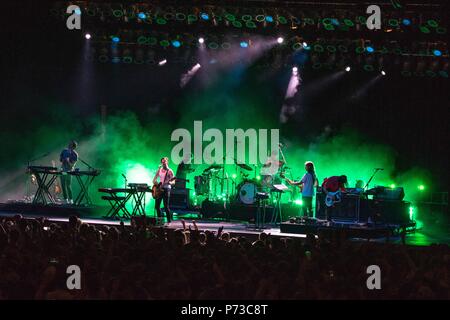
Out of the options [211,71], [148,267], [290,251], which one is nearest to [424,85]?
[211,71]

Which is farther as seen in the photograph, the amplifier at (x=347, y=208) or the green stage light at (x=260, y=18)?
the green stage light at (x=260, y=18)

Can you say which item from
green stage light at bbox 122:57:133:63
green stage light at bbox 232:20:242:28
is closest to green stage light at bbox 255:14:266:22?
green stage light at bbox 232:20:242:28

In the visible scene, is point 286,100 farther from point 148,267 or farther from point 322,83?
point 148,267

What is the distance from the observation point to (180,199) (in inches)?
755

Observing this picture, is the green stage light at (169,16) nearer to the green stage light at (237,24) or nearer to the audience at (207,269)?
the green stage light at (237,24)

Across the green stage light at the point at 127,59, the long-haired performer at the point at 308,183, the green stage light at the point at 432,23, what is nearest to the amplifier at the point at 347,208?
the long-haired performer at the point at 308,183

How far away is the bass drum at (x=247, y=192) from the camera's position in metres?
18.4

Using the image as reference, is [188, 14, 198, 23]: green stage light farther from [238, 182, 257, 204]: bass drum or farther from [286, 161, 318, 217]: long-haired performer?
[286, 161, 318, 217]: long-haired performer

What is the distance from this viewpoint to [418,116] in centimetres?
2184

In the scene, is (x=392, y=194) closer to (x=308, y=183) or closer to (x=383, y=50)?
(x=308, y=183)

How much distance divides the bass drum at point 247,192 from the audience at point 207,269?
9662 millimetres

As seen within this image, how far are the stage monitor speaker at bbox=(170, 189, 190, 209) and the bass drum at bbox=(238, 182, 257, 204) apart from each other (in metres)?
1.59

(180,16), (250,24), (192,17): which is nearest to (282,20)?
(250,24)
